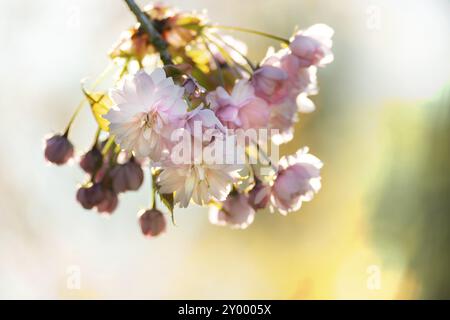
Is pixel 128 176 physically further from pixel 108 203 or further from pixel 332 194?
pixel 332 194

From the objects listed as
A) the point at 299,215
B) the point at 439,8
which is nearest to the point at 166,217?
the point at 439,8

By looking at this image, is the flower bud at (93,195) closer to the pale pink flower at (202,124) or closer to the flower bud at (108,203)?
the flower bud at (108,203)

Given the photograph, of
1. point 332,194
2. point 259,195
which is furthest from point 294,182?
point 332,194

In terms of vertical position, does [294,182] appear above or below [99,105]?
below

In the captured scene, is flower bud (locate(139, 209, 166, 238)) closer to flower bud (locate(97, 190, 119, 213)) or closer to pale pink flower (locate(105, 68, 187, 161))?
flower bud (locate(97, 190, 119, 213))

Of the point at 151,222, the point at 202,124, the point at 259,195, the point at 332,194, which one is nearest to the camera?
the point at 202,124
